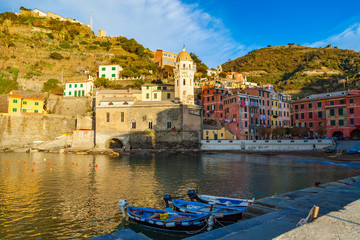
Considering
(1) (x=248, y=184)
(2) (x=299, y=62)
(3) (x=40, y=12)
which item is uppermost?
(3) (x=40, y=12)

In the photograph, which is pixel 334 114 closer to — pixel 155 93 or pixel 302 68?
pixel 155 93

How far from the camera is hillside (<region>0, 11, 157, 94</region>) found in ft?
231

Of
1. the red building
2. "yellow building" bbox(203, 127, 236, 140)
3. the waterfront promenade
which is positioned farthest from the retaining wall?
the waterfront promenade

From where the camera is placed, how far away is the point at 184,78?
52.0 metres

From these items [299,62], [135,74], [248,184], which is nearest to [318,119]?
[248,184]

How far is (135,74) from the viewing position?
7238cm

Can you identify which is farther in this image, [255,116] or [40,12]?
[40,12]

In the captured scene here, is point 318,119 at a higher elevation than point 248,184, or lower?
higher

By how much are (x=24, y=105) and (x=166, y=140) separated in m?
35.3

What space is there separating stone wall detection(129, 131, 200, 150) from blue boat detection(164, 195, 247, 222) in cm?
3602

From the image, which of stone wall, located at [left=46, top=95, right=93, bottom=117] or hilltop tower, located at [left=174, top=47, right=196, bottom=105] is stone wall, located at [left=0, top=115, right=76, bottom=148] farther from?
hilltop tower, located at [left=174, top=47, right=196, bottom=105]

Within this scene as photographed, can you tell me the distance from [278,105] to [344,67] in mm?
74385

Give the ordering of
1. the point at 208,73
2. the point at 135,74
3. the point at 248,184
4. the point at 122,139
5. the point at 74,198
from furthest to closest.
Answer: the point at 208,73, the point at 135,74, the point at 122,139, the point at 248,184, the point at 74,198

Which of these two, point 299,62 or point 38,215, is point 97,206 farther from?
point 299,62
